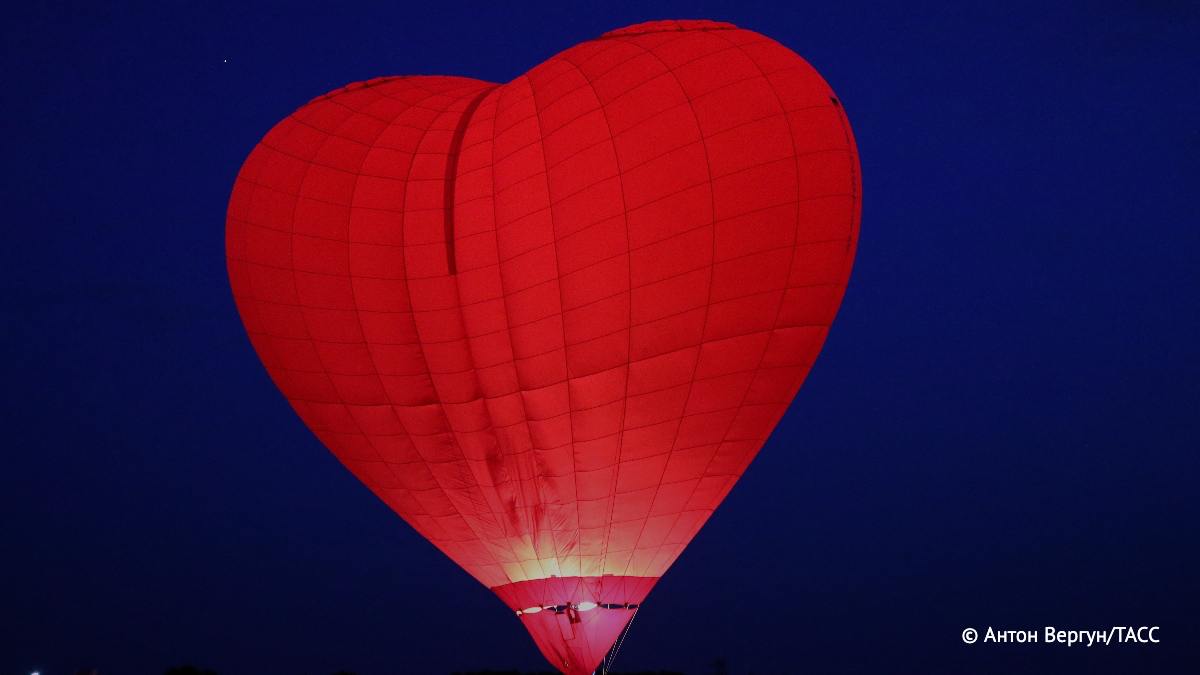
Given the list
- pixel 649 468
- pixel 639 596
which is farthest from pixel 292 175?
pixel 639 596

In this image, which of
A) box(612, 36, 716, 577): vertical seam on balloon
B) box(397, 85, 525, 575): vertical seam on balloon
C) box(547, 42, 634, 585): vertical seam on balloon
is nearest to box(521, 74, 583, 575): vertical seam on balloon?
box(547, 42, 634, 585): vertical seam on balloon

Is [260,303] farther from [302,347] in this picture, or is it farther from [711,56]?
[711,56]

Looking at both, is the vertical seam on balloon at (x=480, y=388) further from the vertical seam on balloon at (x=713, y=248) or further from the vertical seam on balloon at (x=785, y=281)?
the vertical seam on balloon at (x=785, y=281)

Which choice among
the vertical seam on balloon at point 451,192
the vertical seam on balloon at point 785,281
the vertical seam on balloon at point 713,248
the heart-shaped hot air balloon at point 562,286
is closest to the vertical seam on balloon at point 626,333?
the heart-shaped hot air balloon at point 562,286

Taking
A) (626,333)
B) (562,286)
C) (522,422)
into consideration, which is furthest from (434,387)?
(626,333)

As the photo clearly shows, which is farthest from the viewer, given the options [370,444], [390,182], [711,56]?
[370,444]

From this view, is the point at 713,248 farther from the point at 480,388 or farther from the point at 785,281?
the point at 480,388

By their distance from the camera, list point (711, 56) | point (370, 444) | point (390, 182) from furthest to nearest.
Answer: point (370, 444) < point (390, 182) < point (711, 56)
